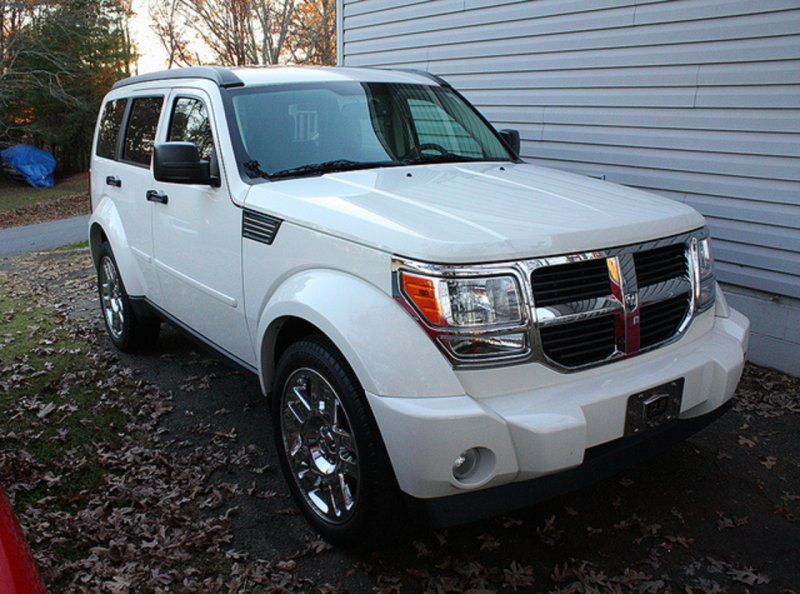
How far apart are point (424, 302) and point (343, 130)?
5.56 ft

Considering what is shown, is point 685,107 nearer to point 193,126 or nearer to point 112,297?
point 193,126

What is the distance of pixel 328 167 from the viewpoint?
3.68m

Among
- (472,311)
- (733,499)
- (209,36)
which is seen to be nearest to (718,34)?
(733,499)

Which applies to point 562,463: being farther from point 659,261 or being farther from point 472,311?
point 659,261

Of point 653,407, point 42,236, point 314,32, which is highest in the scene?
point 314,32

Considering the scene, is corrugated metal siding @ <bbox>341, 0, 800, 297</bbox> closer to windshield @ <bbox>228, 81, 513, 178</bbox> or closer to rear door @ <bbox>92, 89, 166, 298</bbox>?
windshield @ <bbox>228, 81, 513, 178</bbox>

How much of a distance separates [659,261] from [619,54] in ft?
11.5

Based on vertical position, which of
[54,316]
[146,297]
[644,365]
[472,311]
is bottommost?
[54,316]

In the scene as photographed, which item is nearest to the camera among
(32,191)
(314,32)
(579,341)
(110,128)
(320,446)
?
(579,341)

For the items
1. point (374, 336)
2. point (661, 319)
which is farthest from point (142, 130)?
point (661, 319)

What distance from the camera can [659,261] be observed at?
2.99 meters

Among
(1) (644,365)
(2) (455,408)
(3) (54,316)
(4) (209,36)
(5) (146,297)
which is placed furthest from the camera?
(4) (209,36)

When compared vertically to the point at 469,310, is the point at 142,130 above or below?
above

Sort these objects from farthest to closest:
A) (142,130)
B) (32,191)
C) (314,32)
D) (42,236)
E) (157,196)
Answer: (314,32), (32,191), (42,236), (142,130), (157,196)
